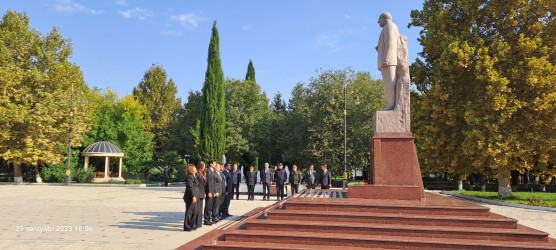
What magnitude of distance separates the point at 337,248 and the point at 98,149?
108ft

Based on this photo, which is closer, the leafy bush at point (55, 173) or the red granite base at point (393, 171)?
the red granite base at point (393, 171)

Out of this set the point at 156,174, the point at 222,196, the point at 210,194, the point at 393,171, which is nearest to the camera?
the point at 393,171

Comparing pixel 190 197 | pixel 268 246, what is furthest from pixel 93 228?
pixel 268 246

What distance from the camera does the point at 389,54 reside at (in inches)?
370

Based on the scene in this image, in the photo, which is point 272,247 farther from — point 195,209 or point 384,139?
point 384,139

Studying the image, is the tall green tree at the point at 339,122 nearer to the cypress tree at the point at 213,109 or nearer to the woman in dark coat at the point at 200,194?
the cypress tree at the point at 213,109

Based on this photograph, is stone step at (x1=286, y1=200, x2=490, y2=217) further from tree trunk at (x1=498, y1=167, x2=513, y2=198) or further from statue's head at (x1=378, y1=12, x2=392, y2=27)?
tree trunk at (x1=498, y1=167, x2=513, y2=198)

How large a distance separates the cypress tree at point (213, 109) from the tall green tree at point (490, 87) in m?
17.1

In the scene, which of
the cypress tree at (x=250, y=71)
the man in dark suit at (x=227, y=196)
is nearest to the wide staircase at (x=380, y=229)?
the man in dark suit at (x=227, y=196)

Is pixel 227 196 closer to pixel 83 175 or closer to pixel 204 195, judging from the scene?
pixel 204 195

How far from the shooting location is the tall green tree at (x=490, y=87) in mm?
15656

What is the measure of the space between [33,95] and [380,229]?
108 ft

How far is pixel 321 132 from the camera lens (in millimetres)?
30000

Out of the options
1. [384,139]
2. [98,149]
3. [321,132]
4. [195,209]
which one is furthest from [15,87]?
[384,139]
